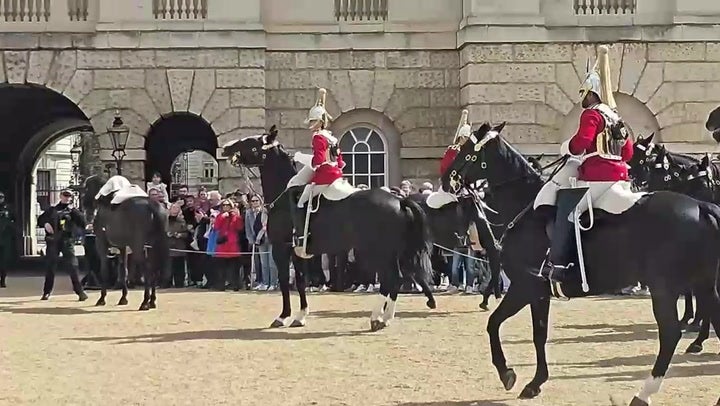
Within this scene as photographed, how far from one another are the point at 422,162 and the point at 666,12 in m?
5.69

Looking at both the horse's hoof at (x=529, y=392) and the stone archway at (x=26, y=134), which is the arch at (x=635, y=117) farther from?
the horse's hoof at (x=529, y=392)

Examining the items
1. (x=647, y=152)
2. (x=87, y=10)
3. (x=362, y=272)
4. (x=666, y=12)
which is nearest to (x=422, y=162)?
(x=362, y=272)

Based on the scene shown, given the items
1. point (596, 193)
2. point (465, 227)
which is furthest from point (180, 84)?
point (596, 193)

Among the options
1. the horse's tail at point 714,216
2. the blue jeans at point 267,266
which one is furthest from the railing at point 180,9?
the horse's tail at point 714,216

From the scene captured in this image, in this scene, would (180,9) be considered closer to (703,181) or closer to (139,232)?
(139,232)

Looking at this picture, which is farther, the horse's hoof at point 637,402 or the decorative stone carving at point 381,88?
the decorative stone carving at point 381,88

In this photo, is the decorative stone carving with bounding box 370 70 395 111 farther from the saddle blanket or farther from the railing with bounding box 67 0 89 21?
the saddle blanket

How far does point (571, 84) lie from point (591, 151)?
43.5 feet

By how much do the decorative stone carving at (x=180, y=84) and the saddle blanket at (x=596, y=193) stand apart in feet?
45.2

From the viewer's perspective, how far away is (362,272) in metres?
18.2

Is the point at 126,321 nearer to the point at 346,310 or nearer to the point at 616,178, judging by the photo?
the point at 346,310

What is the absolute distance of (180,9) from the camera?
2084 centimetres

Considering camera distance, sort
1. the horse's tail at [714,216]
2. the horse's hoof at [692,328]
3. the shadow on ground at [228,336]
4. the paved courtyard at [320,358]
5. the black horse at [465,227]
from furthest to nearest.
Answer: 1. the black horse at [465,227]
2. the horse's hoof at [692,328]
3. the shadow on ground at [228,336]
4. the paved courtyard at [320,358]
5. the horse's tail at [714,216]

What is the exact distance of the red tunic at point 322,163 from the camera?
1203cm
